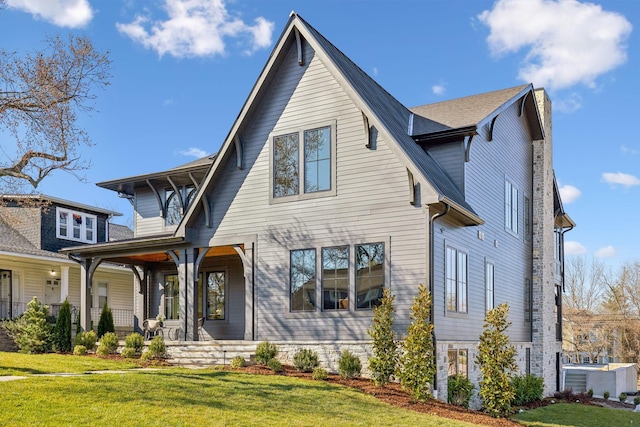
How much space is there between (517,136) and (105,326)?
1496 centimetres

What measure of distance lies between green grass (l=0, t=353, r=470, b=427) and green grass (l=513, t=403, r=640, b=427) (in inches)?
194

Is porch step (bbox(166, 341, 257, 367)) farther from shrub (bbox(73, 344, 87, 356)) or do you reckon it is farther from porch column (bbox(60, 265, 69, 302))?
porch column (bbox(60, 265, 69, 302))

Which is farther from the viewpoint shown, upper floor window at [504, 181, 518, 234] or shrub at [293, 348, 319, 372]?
upper floor window at [504, 181, 518, 234]

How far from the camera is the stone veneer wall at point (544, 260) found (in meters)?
22.4

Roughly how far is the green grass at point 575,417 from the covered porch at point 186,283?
23.6 ft

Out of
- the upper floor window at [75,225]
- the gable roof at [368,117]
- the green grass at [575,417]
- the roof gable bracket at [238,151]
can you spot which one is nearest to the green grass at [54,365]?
the gable roof at [368,117]

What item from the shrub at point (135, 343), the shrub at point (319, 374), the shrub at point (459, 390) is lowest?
the shrub at point (459, 390)

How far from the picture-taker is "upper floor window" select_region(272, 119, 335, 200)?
16.1 meters

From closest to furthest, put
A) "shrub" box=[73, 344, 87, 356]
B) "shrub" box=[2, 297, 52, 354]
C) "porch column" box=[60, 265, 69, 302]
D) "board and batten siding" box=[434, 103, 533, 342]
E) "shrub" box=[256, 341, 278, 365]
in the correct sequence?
"shrub" box=[256, 341, 278, 365]
"board and batten siding" box=[434, 103, 533, 342]
"shrub" box=[73, 344, 87, 356]
"shrub" box=[2, 297, 52, 354]
"porch column" box=[60, 265, 69, 302]

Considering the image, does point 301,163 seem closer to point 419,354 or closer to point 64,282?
point 419,354

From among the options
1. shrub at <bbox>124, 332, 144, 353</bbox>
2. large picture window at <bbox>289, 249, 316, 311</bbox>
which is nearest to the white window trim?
large picture window at <bbox>289, 249, 316, 311</bbox>

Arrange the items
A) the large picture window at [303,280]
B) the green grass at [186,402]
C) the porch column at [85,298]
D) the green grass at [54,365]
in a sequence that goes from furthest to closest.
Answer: the porch column at [85,298]
the large picture window at [303,280]
the green grass at [54,365]
the green grass at [186,402]

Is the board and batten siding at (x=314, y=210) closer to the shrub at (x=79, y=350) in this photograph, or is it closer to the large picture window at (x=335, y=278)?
the large picture window at (x=335, y=278)

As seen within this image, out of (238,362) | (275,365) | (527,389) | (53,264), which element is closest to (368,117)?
(275,365)
